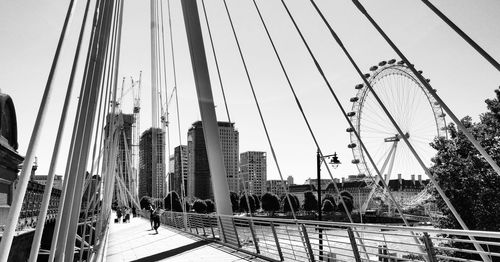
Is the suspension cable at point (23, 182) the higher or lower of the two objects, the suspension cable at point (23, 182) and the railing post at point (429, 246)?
the higher

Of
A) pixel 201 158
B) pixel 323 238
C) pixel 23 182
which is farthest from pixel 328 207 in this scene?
pixel 23 182

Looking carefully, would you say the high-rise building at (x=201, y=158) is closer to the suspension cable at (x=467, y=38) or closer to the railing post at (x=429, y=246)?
the railing post at (x=429, y=246)

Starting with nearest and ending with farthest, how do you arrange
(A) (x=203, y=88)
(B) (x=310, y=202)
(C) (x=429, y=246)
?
(C) (x=429, y=246) → (A) (x=203, y=88) → (B) (x=310, y=202)

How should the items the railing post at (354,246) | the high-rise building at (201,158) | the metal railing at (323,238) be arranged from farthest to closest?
1. the high-rise building at (201,158)
2. the railing post at (354,246)
3. the metal railing at (323,238)

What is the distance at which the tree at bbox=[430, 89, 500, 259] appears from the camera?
21.3 m

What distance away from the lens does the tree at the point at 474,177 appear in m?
21.3

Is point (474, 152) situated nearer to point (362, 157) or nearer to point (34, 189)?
point (362, 157)

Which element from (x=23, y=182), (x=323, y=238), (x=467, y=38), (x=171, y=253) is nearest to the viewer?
(x=23, y=182)

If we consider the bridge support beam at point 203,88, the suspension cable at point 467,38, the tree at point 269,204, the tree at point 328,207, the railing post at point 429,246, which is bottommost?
the railing post at point 429,246

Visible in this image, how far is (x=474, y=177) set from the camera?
22.3m

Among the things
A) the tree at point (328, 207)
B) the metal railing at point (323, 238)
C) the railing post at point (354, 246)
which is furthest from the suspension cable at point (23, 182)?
the tree at point (328, 207)

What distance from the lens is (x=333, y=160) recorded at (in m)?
21.6

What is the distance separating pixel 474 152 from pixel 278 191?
174m

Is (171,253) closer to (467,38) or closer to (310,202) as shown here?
(467,38)
